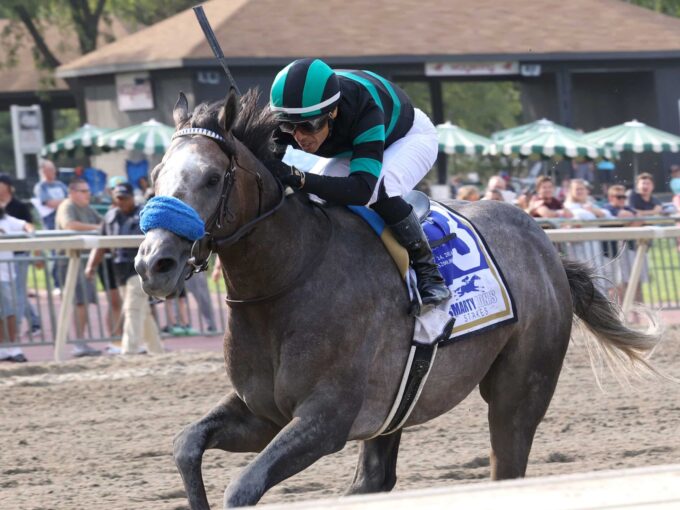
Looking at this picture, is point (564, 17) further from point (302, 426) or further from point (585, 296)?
point (302, 426)

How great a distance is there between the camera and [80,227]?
1309 centimetres

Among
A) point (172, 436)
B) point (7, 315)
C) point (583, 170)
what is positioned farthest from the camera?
point (583, 170)

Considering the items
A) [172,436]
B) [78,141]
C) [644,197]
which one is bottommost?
[172,436]

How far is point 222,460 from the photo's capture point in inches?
287

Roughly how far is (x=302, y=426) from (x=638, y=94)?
28.5 metres

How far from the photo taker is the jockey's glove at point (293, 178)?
4.99 metres

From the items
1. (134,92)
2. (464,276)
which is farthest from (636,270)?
(134,92)

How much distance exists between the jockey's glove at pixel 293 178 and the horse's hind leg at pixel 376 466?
142 cm

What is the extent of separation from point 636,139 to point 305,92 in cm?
2029

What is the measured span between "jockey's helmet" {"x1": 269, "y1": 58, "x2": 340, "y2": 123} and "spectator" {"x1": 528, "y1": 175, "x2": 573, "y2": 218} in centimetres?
871

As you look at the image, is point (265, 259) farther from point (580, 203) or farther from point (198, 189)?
point (580, 203)

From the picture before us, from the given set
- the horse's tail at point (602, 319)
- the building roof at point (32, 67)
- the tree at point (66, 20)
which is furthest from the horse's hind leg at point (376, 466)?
the building roof at point (32, 67)

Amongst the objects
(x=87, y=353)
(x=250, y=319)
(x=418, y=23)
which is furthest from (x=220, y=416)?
(x=418, y=23)

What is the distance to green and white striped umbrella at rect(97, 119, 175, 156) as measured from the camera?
22.7 m
